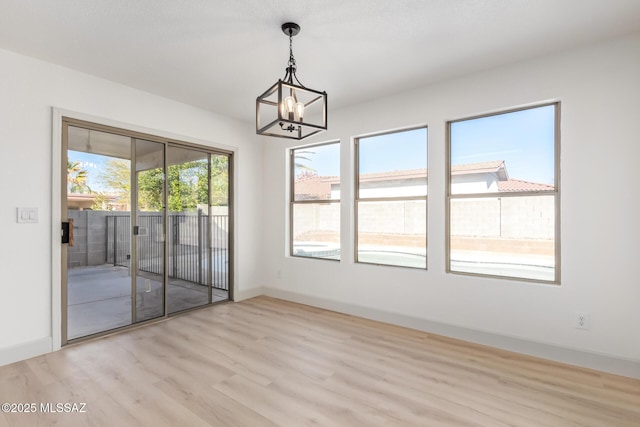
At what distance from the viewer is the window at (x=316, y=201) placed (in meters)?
4.45

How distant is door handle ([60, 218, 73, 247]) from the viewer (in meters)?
3.09

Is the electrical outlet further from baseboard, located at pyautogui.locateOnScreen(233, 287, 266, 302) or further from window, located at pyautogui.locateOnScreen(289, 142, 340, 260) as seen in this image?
baseboard, located at pyautogui.locateOnScreen(233, 287, 266, 302)

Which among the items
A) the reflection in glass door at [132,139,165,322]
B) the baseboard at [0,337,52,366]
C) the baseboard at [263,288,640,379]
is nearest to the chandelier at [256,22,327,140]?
the reflection in glass door at [132,139,165,322]

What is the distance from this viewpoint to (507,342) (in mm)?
3029

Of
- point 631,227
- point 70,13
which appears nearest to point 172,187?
point 70,13

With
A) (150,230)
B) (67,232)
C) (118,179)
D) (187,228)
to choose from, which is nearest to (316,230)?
(187,228)

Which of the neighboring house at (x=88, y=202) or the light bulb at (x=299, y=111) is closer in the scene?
the light bulb at (x=299, y=111)

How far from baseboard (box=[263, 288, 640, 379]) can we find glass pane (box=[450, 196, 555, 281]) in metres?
0.62

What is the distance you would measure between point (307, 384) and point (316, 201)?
2.69 m

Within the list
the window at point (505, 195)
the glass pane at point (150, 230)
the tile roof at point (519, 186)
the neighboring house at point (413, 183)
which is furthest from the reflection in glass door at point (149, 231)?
the tile roof at point (519, 186)

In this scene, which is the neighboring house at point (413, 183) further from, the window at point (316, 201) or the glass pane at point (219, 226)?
the glass pane at point (219, 226)

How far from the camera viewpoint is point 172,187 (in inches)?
161

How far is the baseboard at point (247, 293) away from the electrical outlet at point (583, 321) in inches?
158

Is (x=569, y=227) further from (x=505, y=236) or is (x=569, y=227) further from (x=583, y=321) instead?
(x=583, y=321)
